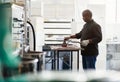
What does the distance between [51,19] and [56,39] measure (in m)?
0.53

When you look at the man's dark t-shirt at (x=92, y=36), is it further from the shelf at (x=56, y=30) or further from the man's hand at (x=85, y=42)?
the shelf at (x=56, y=30)

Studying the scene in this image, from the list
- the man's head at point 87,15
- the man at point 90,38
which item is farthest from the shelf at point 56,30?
the man's head at point 87,15

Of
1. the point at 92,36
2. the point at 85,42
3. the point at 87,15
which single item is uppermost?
the point at 87,15

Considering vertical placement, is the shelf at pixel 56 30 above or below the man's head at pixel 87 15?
below

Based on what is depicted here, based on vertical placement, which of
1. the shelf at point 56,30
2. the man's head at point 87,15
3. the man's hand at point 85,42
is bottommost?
the man's hand at point 85,42

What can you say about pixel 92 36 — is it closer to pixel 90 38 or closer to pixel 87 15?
pixel 90 38

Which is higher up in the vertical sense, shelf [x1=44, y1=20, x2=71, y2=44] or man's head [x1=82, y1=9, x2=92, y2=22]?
man's head [x1=82, y1=9, x2=92, y2=22]

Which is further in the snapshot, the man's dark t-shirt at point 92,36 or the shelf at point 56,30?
the shelf at point 56,30

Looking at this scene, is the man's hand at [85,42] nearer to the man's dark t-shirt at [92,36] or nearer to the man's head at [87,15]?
the man's dark t-shirt at [92,36]

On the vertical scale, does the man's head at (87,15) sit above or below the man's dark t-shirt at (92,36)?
above

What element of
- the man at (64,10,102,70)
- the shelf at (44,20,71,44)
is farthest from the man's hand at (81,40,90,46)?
the shelf at (44,20,71,44)

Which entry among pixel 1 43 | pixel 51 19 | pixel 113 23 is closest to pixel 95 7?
pixel 113 23

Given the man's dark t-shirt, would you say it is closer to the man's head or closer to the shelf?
the man's head

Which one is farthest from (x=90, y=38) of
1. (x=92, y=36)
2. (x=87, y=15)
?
(x=87, y=15)
